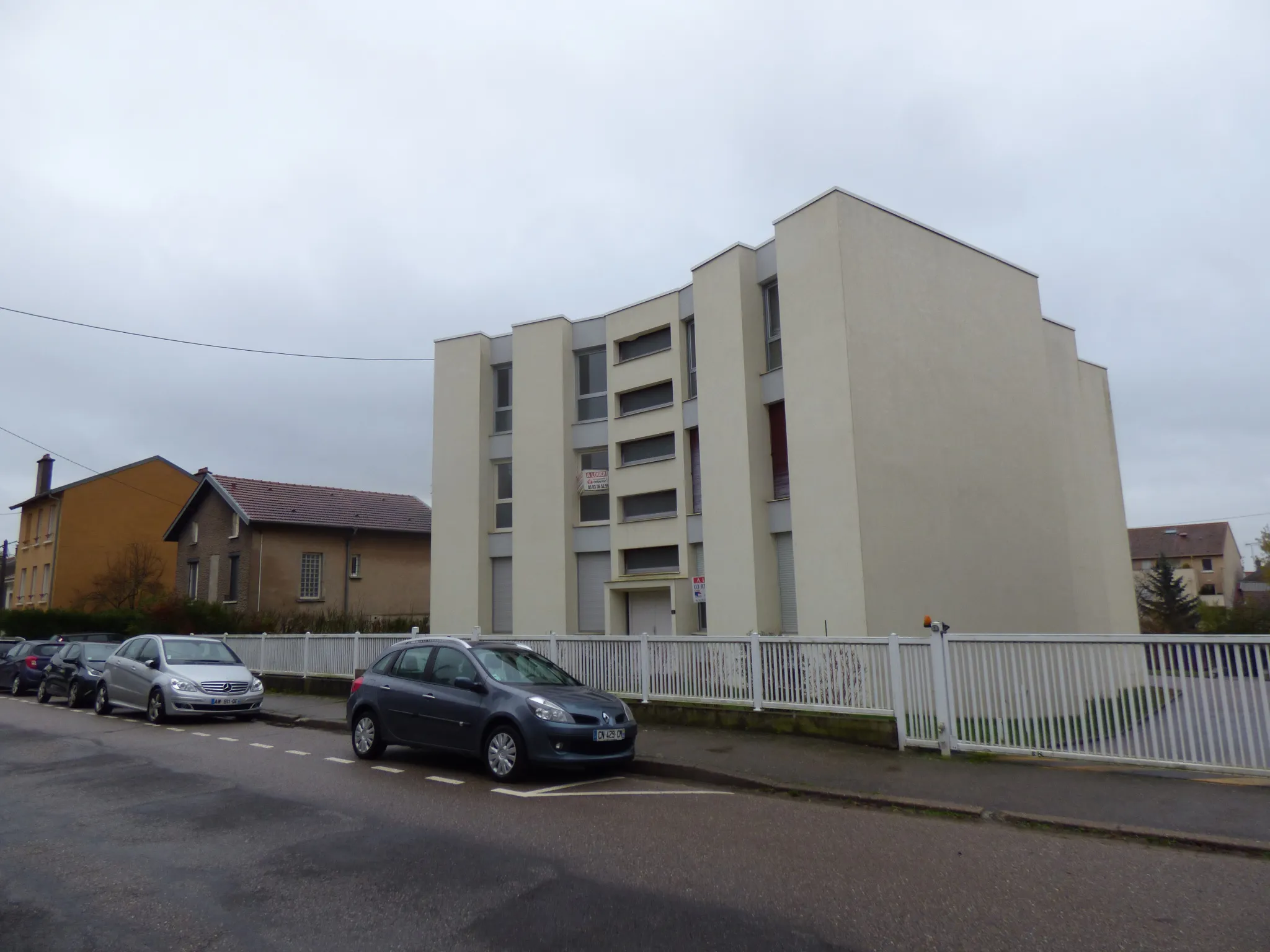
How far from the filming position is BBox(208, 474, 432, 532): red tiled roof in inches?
1275

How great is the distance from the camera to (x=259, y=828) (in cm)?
700

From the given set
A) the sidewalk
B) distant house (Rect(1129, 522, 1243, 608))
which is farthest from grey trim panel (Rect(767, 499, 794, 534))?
distant house (Rect(1129, 522, 1243, 608))

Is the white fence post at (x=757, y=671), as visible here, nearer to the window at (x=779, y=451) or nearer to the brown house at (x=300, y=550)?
the window at (x=779, y=451)

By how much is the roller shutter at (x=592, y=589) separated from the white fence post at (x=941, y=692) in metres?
12.8

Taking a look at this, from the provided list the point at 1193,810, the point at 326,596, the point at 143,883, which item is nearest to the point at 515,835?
the point at 143,883

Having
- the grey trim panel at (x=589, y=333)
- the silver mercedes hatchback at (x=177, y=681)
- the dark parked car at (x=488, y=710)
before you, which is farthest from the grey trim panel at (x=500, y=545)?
the dark parked car at (x=488, y=710)

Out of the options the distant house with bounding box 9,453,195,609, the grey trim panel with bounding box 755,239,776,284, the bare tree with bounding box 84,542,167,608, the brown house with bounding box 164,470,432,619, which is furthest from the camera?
the distant house with bounding box 9,453,195,609

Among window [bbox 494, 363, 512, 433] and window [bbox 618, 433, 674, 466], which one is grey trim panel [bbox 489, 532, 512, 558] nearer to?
window [bbox 494, 363, 512, 433]

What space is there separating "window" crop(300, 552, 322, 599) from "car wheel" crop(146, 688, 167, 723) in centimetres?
1808

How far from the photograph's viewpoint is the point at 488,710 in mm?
9344

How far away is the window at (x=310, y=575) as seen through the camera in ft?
107

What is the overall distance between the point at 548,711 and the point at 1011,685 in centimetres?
520

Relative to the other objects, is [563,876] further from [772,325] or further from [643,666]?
[772,325]

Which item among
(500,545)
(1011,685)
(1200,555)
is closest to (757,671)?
(1011,685)
